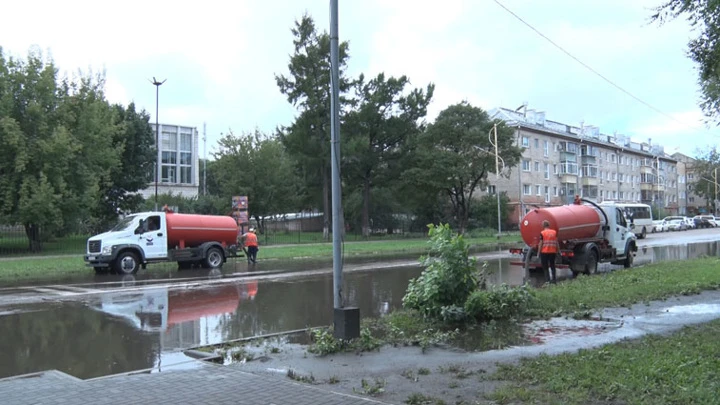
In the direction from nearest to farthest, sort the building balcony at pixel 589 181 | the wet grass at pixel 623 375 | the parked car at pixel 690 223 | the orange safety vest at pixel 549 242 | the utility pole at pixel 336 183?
the wet grass at pixel 623 375 < the utility pole at pixel 336 183 < the orange safety vest at pixel 549 242 < the parked car at pixel 690 223 < the building balcony at pixel 589 181

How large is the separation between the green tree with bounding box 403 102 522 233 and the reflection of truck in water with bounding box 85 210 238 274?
26.8 m

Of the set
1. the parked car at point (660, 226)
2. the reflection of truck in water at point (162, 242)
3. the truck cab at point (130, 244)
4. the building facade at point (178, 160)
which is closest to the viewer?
the truck cab at point (130, 244)

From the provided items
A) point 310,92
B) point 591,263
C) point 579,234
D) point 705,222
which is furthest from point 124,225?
point 705,222

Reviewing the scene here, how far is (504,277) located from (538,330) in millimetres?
9360

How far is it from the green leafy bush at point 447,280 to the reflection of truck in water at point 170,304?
4739 millimetres

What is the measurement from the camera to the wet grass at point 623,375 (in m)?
5.41

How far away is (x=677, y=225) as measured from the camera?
67.5m

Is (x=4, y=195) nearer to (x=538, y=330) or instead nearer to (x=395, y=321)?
(x=395, y=321)

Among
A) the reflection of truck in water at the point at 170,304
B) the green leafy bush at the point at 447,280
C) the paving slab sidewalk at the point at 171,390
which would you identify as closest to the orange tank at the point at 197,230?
the reflection of truck in water at the point at 170,304

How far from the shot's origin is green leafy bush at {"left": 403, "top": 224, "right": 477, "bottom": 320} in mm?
9750

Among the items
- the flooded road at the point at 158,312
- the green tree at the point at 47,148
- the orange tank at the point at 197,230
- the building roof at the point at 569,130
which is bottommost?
the flooded road at the point at 158,312

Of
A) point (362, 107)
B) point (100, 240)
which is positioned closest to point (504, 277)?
point (100, 240)

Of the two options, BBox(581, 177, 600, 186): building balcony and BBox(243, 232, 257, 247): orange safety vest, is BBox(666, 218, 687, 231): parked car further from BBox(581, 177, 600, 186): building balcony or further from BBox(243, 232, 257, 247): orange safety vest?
BBox(243, 232, 257, 247): orange safety vest

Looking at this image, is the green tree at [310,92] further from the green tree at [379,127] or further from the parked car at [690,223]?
the parked car at [690,223]
